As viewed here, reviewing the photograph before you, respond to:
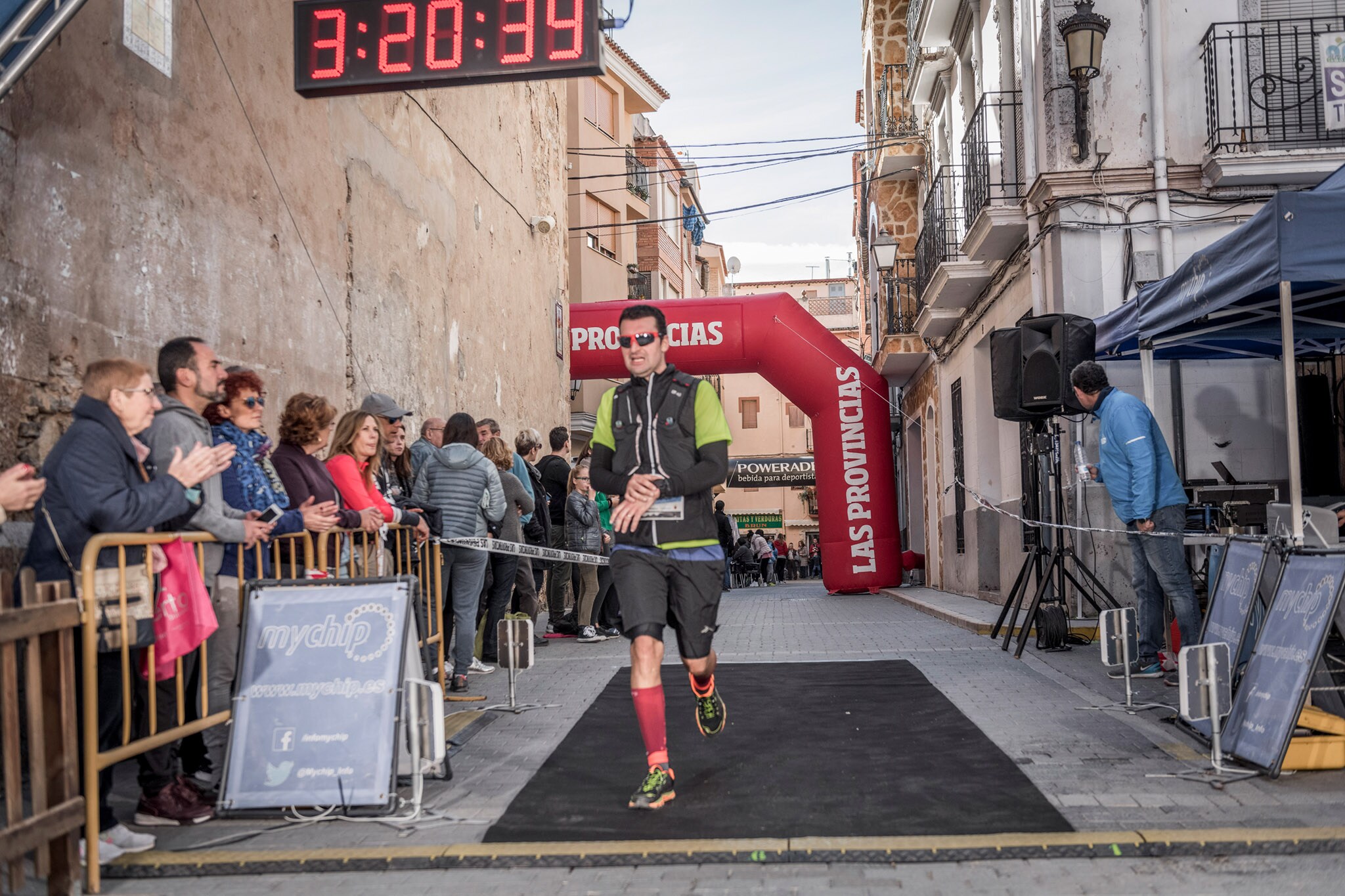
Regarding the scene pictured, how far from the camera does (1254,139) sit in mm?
11562

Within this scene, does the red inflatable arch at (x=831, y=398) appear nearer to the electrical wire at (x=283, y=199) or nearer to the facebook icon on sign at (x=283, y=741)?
the electrical wire at (x=283, y=199)

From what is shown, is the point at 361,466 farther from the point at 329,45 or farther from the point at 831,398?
Result: the point at 831,398

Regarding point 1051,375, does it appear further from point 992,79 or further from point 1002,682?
point 992,79

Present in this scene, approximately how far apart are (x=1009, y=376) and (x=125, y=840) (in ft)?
23.1

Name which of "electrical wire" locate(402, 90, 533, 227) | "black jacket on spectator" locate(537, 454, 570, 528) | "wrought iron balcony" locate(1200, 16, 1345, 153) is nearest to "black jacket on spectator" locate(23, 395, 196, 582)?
"electrical wire" locate(402, 90, 533, 227)

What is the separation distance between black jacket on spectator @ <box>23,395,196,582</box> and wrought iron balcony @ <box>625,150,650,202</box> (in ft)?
96.9

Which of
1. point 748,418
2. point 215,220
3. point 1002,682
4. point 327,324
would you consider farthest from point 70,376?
point 748,418

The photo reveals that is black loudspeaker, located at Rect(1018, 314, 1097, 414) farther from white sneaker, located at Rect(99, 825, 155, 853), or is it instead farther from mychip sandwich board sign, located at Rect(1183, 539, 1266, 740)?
white sneaker, located at Rect(99, 825, 155, 853)

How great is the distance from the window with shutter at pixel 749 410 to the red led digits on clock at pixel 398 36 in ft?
181

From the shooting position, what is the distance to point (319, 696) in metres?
4.86

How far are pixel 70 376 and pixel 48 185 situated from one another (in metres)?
0.93

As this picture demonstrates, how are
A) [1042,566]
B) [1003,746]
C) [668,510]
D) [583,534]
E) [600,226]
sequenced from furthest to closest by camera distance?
[600,226], [583,534], [1042,566], [1003,746], [668,510]

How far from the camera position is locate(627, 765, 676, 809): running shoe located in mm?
4816

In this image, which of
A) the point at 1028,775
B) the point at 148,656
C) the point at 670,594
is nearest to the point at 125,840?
the point at 148,656
